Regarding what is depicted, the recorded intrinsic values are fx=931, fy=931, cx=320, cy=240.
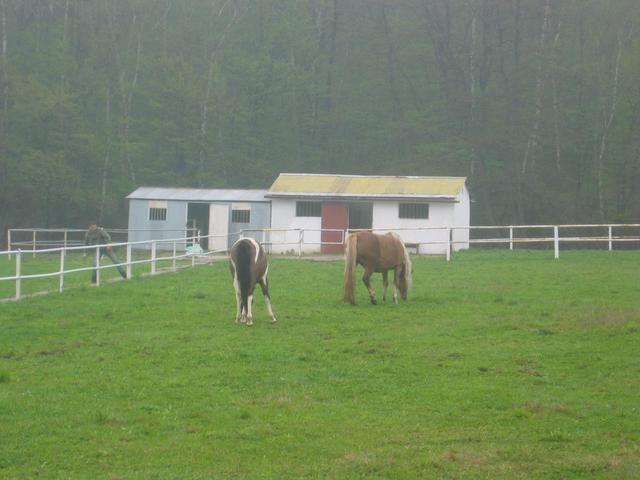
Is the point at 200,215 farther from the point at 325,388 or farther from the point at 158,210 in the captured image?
the point at 325,388

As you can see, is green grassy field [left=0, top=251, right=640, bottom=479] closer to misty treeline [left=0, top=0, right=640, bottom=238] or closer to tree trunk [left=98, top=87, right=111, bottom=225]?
misty treeline [left=0, top=0, right=640, bottom=238]

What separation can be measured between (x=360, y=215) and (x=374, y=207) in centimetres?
318

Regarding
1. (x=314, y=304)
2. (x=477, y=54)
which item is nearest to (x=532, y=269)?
(x=314, y=304)

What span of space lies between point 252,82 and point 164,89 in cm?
497

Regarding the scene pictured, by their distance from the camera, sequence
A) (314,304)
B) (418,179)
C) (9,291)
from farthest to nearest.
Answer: (418,179) < (9,291) < (314,304)

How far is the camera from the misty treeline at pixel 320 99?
Result: 4494 centimetres

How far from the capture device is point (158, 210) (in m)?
36.6

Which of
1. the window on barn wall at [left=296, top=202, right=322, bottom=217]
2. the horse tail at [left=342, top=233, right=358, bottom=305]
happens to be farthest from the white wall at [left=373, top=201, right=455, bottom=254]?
the horse tail at [left=342, top=233, right=358, bottom=305]

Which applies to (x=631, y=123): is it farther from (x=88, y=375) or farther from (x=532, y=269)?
(x=88, y=375)

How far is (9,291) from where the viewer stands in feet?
64.5

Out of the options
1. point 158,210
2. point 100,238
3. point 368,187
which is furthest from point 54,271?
point 368,187

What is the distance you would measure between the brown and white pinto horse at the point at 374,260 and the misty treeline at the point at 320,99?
27441 mm

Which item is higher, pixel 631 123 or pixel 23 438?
pixel 631 123

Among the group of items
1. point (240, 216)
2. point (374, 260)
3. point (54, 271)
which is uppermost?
point (240, 216)
